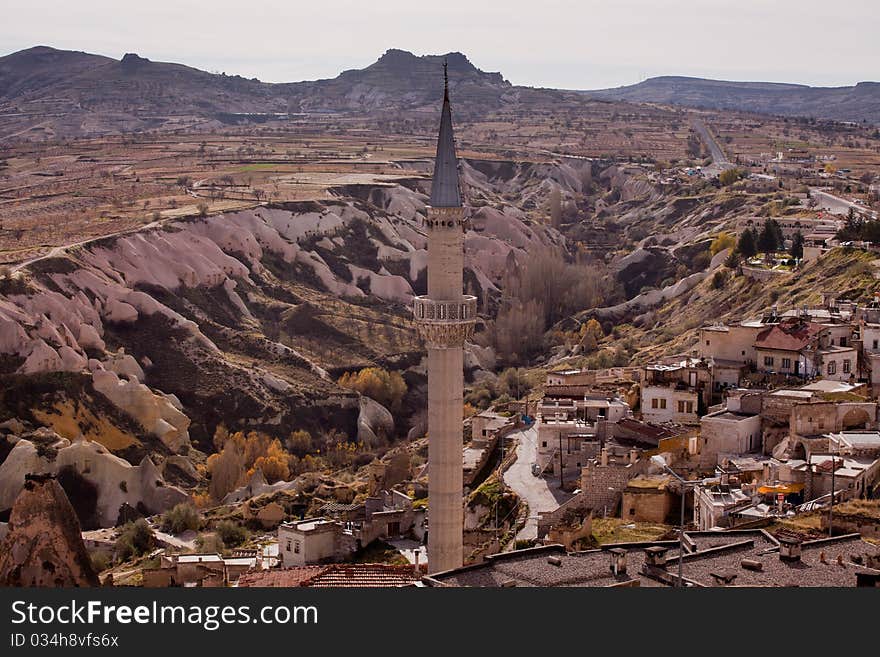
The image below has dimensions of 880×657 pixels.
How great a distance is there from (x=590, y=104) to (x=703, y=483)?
6125 inches

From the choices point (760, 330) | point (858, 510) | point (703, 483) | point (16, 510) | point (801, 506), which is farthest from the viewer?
point (760, 330)

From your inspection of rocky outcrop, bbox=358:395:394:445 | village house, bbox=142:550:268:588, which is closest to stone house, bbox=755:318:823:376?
village house, bbox=142:550:268:588

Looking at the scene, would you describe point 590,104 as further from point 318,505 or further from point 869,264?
point 318,505

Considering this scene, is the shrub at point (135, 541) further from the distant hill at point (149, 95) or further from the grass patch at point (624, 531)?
the distant hill at point (149, 95)

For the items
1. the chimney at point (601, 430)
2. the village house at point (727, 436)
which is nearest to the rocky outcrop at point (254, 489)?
the chimney at point (601, 430)

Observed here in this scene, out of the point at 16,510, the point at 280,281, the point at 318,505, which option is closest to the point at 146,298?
the point at 280,281

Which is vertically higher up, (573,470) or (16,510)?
(16,510)

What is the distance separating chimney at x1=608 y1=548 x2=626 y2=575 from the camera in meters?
18.0

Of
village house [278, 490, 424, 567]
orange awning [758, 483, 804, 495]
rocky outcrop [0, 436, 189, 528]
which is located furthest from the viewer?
rocky outcrop [0, 436, 189, 528]

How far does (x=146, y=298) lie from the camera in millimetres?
52688

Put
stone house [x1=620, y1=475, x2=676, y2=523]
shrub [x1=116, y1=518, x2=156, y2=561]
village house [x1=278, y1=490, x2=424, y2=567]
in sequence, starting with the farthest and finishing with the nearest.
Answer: shrub [x1=116, y1=518, x2=156, y2=561], village house [x1=278, y1=490, x2=424, y2=567], stone house [x1=620, y1=475, x2=676, y2=523]

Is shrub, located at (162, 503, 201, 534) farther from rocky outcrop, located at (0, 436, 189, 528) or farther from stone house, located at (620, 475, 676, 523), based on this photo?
stone house, located at (620, 475, 676, 523)

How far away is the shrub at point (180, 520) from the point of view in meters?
34.5

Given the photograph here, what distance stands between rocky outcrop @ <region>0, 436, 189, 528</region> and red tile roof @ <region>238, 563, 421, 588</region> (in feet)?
43.3
